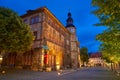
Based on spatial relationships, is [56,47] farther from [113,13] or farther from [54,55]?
[113,13]

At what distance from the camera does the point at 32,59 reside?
120 ft

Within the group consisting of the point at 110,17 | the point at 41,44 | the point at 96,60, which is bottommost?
the point at 96,60

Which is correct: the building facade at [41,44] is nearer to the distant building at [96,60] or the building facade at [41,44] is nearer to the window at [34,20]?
the window at [34,20]

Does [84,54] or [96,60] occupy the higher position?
[84,54]

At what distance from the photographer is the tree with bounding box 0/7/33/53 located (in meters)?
22.1

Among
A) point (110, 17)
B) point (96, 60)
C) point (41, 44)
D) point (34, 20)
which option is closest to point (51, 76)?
point (41, 44)

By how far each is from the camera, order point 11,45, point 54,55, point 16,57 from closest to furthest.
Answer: point 11,45
point 16,57
point 54,55

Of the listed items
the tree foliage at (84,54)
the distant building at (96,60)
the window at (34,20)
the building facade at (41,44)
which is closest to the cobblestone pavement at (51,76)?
the building facade at (41,44)

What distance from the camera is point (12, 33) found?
22578 mm

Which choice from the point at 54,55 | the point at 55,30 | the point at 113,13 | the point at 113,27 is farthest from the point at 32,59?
the point at 113,13

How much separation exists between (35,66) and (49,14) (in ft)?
43.4

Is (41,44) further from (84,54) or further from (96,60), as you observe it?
(96,60)

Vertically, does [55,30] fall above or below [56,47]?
above

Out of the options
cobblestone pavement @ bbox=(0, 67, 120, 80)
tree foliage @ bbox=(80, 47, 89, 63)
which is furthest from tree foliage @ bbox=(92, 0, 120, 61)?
tree foliage @ bbox=(80, 47, 89, 63)
